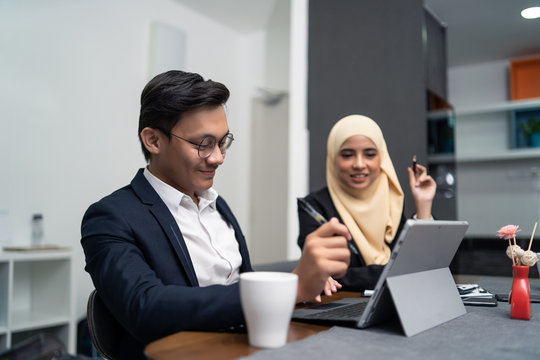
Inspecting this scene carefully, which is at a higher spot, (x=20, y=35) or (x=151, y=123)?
(x=20, y=35)

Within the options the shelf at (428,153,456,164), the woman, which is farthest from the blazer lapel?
the shelf at (428,153,456,164)

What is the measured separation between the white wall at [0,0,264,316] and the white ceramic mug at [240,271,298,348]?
299cm

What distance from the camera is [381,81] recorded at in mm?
2961

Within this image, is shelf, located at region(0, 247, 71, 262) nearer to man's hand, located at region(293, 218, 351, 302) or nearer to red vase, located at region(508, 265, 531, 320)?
man's hand, located at region(293, 218, 351, 302)

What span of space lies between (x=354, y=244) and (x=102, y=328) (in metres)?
1.21

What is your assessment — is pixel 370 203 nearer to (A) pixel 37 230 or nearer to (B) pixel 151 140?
(B) pixel 151 140

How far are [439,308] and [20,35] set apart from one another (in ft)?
11.0

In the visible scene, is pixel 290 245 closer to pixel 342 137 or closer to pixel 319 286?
pixel 342 137

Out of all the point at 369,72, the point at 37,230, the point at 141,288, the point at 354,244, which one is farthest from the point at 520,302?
the point at 37,230

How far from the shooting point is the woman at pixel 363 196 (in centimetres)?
196

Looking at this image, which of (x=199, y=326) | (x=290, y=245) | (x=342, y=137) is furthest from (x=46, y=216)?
(x=199, y=326)

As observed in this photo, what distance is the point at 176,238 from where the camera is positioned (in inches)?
43.0

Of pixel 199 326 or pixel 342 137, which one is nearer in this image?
pixel 199 326


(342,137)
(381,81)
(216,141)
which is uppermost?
(381,81)
